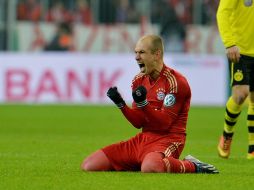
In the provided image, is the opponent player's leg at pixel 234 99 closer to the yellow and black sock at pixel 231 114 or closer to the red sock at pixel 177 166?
the yellow and black sock at pixel 231 114

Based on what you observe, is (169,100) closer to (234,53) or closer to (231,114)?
(234,53)

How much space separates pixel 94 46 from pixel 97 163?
51.5 feet

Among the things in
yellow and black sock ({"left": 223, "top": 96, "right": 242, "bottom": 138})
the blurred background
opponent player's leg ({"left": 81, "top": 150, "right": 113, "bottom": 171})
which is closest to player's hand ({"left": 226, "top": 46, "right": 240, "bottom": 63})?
yellow and black sock ({"left": 223, "top": 96, "right": 242, "bottom": 138})

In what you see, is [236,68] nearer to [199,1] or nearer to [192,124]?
[192,124]

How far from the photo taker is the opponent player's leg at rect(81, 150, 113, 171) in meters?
8.95

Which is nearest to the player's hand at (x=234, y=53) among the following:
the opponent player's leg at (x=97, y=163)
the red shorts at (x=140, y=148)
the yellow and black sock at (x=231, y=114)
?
the yellow and black sock at (x=231, y=114)

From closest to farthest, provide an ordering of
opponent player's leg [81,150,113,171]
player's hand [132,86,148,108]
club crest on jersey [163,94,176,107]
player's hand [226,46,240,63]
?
player's hand [132,86,148,108], club crest on jersey [163,94,176,107], opponent player's leg [81,150,113,171], player's hand [226,46,240,63]

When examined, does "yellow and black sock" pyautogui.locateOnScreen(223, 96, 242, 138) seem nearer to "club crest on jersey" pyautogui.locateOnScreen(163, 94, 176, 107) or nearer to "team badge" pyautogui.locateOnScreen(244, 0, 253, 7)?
"team badge" pyautogui.locateOnScreen(244, 0, 253, 7)

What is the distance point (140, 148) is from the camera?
353 inches

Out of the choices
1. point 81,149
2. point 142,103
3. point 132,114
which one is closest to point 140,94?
point 142,103

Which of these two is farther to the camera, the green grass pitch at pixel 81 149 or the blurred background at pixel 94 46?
the blurred background at pixel 94 46

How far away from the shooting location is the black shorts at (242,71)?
10.8 meters

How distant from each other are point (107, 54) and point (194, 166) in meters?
14.1

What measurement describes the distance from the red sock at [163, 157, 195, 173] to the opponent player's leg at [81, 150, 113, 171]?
2.12 feet
